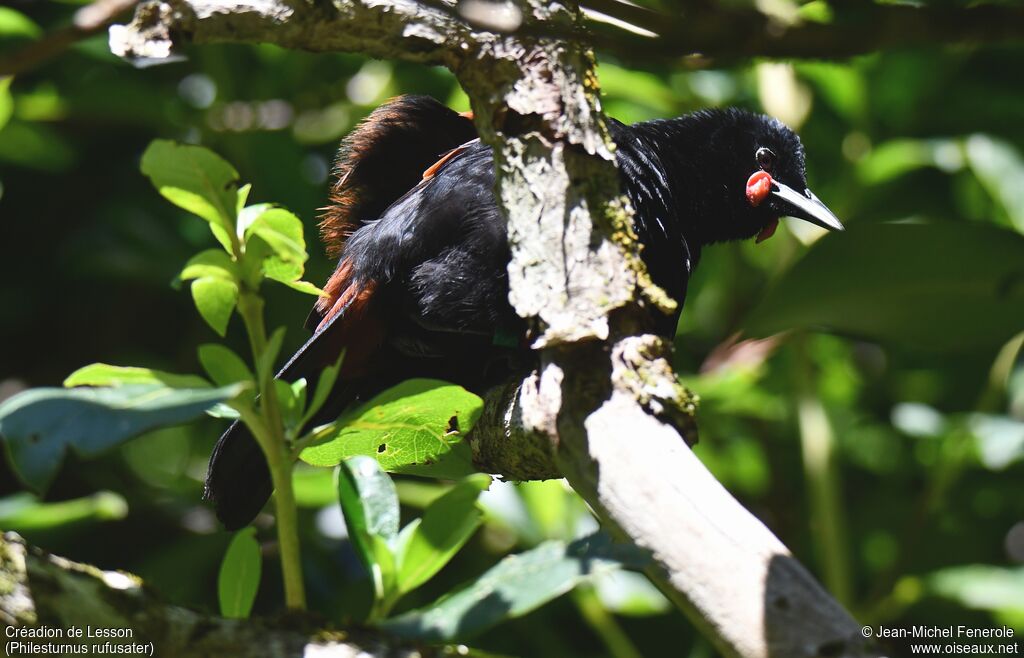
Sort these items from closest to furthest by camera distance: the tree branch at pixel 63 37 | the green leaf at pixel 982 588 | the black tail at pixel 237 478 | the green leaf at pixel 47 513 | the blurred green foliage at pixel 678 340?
the tree branch at pixel 63 37 → the black tail at pixel 237 478 → the green leaf at pixel 47 513 → the green leaf at pixel 982 588 → the blurred green foliage at pixel 678 340

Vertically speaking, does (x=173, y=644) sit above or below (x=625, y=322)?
below

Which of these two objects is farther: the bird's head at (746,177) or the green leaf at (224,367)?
the bird's head at (746,177)

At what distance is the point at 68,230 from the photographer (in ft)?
13.3

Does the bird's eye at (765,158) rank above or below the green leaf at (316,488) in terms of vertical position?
above

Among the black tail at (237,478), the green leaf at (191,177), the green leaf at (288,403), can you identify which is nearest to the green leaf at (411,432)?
the green leaf at (288,403)

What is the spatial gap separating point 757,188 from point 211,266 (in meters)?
2.06

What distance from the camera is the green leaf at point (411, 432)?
4.27 feet

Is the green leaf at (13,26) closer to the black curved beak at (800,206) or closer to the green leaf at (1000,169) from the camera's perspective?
the black curved beak at (800,206)

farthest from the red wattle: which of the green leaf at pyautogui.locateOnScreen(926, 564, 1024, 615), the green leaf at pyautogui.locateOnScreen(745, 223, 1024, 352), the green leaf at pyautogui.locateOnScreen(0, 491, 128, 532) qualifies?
the green leaf at pyautogui.locateOnScreen(0, 491, 128, 532)

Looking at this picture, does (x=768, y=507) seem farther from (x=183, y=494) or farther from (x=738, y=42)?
(x=738, y=42)

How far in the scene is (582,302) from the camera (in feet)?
4.67

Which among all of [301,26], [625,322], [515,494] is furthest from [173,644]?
[515,494]

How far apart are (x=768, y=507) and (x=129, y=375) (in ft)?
9.95

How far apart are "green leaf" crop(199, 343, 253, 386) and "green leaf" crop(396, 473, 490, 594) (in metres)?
0.25
